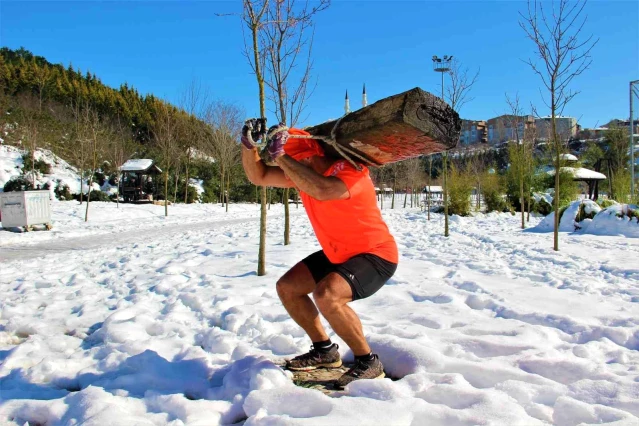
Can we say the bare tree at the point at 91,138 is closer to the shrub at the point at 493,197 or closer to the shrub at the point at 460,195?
the shrub at the point at 460,195

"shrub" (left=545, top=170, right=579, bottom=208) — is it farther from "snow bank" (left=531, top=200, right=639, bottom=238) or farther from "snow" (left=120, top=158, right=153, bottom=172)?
"snow" (left=120, top=158, right=153, bottom=172)

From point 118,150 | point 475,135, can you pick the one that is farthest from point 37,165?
point 475,135

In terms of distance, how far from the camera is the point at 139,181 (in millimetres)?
29328

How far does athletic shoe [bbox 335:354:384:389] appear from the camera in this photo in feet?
8.02

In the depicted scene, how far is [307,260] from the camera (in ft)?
9.18

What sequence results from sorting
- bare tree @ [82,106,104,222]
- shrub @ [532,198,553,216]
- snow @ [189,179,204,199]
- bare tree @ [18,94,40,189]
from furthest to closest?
snow @ [189,179,204,199] < shrub @ [532,198,553,216] < bare tree @ [18,94,40,189] < bare tree @ [82,106,104,222]

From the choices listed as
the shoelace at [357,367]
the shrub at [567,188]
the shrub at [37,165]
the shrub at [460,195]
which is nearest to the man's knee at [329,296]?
the shoelace at [357,367]

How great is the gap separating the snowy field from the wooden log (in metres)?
1.27

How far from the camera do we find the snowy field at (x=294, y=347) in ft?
6.95

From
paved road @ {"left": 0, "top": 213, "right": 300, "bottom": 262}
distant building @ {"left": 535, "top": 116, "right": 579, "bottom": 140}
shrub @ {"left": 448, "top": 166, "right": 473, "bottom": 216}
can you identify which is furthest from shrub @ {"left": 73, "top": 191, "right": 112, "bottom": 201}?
distant building @ {"left": 535, "top": 116, "right": 579, "bottom": 140}

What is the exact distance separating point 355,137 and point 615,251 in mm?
8383

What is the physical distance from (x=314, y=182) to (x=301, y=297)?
79 centimetres

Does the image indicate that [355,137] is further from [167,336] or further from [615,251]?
[615,251]

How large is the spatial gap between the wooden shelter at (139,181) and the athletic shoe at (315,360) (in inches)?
1062
